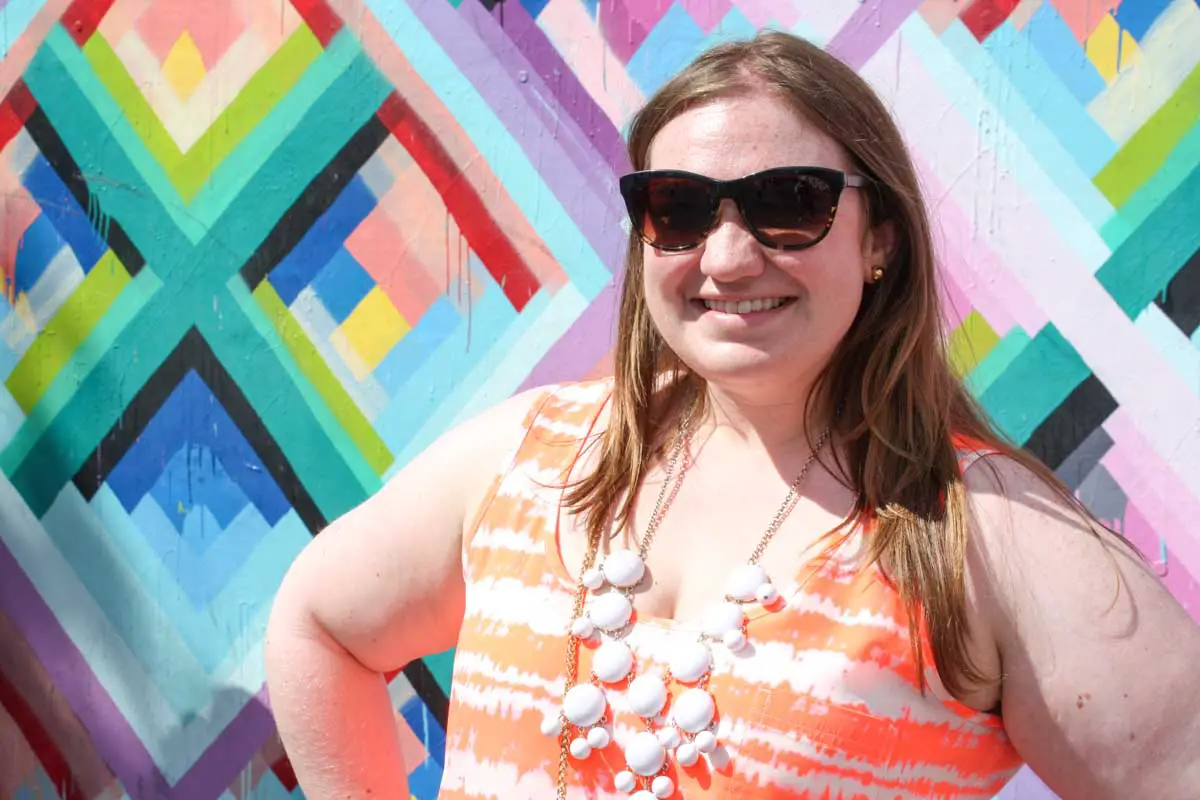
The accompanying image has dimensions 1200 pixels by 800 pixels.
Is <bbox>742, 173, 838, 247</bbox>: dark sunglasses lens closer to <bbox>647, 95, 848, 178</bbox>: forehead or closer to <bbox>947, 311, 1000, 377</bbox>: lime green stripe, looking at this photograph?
<bbox>647, 95, 848, 178</bbox>: forehead

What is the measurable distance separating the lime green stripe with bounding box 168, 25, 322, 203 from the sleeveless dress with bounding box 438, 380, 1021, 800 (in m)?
0.96

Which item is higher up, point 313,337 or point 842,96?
point 842,96

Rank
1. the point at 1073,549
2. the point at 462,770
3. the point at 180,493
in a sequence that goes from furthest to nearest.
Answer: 1. the point at 180,493
2. the point at 462,770
3. the point at 1073,549

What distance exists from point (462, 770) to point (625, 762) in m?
0.19

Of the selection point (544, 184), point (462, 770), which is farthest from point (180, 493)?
point (462, 770)

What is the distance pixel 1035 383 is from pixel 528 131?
2.68 ft

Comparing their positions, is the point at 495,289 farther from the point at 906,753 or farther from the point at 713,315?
the point at 906,753

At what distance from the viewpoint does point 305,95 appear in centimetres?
204

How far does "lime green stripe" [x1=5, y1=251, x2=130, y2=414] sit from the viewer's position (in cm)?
213

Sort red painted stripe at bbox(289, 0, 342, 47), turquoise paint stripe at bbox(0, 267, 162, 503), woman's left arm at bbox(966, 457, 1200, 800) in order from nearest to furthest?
woman's left arm at bbox(966, 457, 1200, 800) < red painted stripe at bbox(289, 0, 342, 47) < turquoise paint stripe at bbox(0, 267, 162, 503)

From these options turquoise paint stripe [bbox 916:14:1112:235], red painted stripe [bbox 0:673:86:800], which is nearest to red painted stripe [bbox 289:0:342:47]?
turquoise paint stripe [bbox 916:14:1112:235]

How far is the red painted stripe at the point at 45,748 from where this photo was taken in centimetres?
→ 221

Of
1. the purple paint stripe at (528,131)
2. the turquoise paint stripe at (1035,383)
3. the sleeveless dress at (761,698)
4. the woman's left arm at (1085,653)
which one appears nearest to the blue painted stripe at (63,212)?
the purple paint stripe at (528,131)

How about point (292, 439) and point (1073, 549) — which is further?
point (292, 439)
